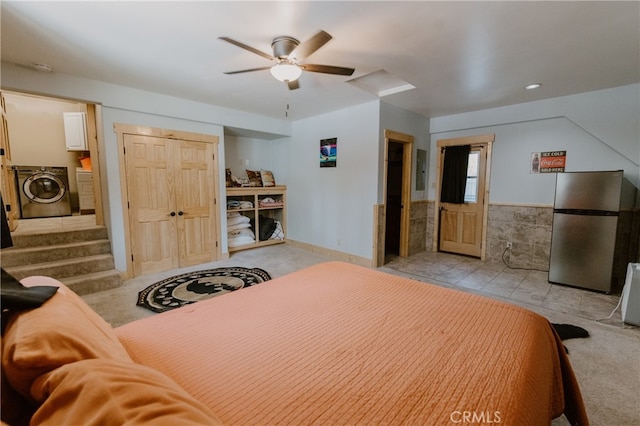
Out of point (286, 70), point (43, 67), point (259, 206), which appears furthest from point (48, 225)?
point (286, 70)

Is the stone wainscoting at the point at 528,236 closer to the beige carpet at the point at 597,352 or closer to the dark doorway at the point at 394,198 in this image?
the dark doorway at the point at 394,198

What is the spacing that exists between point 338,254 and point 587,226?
3392mm

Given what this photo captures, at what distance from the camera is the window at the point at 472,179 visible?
4840 millimetres

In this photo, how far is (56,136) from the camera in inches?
222

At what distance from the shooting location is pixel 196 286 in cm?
346

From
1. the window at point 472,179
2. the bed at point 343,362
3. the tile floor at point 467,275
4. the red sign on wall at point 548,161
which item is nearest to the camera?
the bed at point 343,362

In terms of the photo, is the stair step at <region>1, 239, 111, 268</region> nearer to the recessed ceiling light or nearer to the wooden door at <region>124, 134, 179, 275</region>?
the wooden door at <region>124, 134, 179, 275</region>

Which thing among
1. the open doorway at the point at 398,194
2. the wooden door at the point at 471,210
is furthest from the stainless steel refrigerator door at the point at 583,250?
the open doorway at the point at 398,194

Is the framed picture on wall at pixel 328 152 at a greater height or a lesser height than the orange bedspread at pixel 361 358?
greater

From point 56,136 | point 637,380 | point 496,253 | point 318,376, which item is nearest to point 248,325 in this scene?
point 318,376

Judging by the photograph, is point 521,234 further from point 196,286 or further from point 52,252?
point 52,252

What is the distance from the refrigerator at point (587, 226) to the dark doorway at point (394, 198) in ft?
7.41

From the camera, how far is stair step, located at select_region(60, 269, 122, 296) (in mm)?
3209

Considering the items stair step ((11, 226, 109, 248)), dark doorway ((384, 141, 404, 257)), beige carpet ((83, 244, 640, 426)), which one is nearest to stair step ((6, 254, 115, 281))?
stair step ((11, 226, 109, 248))
